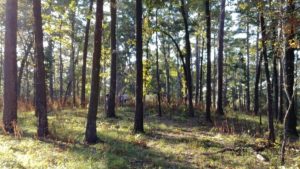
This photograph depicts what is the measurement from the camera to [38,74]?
1195 centimetres

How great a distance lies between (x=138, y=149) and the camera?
436 inches

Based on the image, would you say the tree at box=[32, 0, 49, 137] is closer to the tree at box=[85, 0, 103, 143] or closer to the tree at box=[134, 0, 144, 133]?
the tree at box=[85, 0, 103, 143]

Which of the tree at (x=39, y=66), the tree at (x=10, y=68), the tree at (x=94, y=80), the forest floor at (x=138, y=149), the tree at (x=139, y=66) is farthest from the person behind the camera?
the tree at (x=139, y=66)

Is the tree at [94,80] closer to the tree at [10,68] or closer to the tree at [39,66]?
the tree at [39,66]

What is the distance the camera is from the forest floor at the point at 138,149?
345 inches

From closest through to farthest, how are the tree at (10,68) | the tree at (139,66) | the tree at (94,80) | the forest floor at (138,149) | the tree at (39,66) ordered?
the forest floor at (138,149) < the tree at (94,80) < the tree at (39,66) < the tree at (10,68) < the tree at (139,66)

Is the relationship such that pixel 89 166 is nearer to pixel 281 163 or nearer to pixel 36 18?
pixel 281 163

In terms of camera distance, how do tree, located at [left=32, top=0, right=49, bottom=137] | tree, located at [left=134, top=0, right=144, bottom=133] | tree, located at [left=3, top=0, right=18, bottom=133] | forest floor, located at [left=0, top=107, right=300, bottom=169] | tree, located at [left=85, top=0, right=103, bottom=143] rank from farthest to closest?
tree, located at [left=134, top=0, right=144, bottom=133], tree, located at [left=3, top=0, right=18, bottom=133], tree, located at [left=32, top=0, right=49, bottom=137], tree, located at [left=85, top=0, right=103, bottom=143], forest floor, located at [left=0, top=107, right=300, bottom=169]

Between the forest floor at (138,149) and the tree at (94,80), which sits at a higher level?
the tree at (94,80)

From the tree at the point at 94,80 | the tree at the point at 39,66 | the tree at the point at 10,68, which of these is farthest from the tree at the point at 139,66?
the tree at the point at 10,68

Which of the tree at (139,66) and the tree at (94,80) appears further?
the tree at (139,66)

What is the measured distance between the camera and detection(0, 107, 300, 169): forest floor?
28.7 ft

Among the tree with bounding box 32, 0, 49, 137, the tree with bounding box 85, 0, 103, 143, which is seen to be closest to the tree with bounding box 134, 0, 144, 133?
the tree with bounding box 85, 0, 103, 143

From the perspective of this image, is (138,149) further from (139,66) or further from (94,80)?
(139,66)
